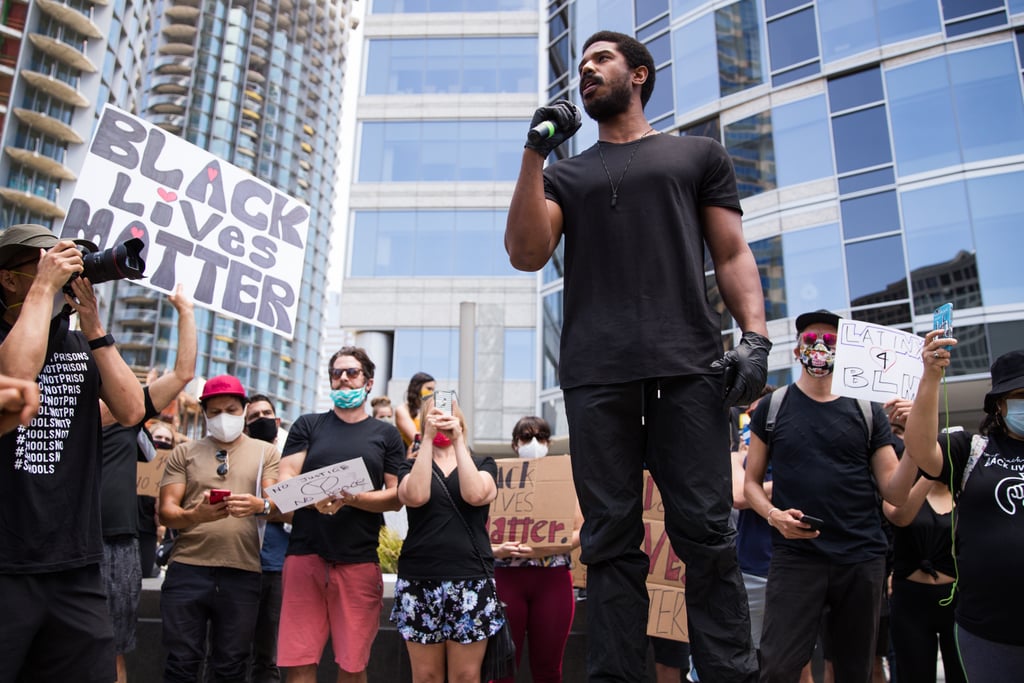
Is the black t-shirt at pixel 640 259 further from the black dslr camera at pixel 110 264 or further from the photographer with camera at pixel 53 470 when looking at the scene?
the photographer with camera at pixel 53 470

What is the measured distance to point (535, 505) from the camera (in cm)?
504

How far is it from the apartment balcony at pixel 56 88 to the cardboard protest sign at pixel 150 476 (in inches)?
2024

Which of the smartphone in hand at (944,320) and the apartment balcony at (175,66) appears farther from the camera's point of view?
the apartment balcony at (175,66)

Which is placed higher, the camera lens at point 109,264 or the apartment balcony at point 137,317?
the apartment balcony at point 137,317

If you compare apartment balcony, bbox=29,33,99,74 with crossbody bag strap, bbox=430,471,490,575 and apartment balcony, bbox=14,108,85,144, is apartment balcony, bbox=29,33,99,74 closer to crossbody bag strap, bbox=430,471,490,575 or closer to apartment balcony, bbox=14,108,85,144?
apartment balcony, bbox=14,108,85,144

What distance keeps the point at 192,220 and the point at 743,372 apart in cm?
416

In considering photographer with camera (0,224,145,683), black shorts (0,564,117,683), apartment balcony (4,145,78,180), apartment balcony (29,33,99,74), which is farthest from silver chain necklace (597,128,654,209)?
apartment balcony (29,33,99,74)

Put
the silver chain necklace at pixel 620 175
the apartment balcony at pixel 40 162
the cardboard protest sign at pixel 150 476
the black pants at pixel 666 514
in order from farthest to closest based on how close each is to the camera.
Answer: the apartment balcony at pixel 40 162, the cardboard protest sign at pixel 150 476, the silver chain necklace at pixel 620 175, the black pants at pixel 666 514

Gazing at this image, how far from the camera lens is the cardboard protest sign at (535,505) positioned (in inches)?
192

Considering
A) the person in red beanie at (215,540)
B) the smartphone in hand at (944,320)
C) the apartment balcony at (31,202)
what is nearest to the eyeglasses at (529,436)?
the person in red beanie at (215,540)

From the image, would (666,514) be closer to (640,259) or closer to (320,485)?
(640,259)

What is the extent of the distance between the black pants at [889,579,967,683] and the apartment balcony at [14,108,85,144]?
55274 millimetres

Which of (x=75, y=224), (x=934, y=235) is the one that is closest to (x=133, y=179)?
(x=75, y=224)

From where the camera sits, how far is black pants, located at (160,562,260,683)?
439cm
